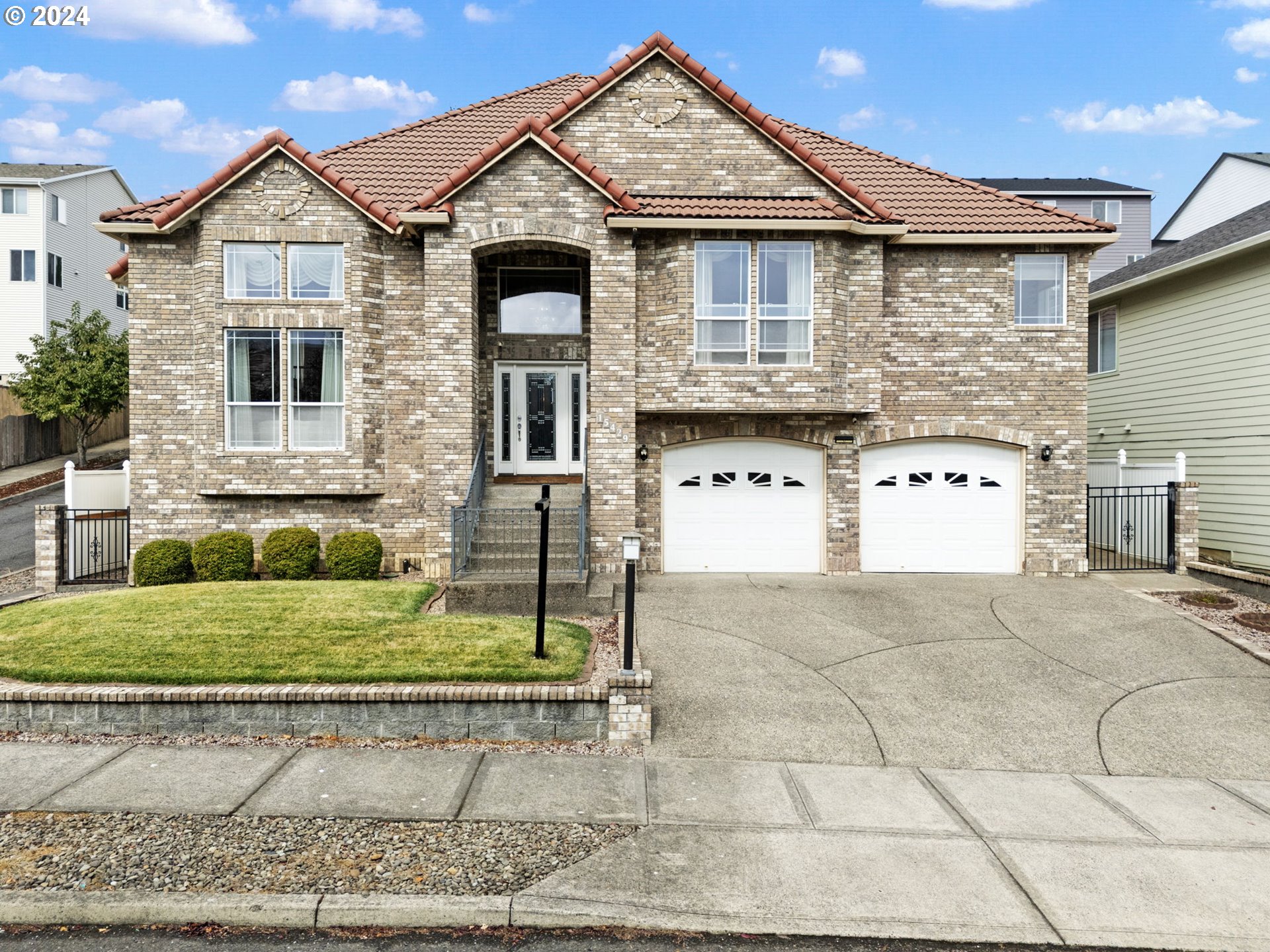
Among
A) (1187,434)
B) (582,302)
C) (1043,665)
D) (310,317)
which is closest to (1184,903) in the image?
(1043,665)

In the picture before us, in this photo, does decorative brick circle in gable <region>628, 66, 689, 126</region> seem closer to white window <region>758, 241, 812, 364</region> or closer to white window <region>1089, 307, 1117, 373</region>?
white window <region>758, 241, 812, 364</region>

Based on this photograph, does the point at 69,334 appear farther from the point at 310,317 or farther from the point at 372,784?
the point at 372,784

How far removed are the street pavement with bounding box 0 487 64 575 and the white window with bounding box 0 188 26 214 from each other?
14.3m

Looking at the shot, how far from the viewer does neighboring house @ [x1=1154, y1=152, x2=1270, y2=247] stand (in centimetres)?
2350

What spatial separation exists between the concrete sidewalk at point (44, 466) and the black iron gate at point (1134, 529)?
23.8 metres

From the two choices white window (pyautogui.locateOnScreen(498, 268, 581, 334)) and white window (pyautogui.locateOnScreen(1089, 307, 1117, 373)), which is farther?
white window (pyautogui.locateOnScreen(1089, 307, 1117, 373))

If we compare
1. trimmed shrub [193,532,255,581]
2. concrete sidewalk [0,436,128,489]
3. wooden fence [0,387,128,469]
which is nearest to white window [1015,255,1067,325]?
trimmed shrub [193,532,255,581]

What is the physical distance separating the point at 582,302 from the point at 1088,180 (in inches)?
1330

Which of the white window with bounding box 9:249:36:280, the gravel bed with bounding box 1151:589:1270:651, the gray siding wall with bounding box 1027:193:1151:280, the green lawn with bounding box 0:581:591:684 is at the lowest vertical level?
the gravel bed with bounding box 1151:589:1270:651

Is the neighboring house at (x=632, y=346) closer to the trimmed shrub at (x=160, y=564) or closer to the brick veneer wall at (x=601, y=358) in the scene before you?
the brick veneer wall at (x=601, y=358)

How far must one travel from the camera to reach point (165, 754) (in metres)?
5.86

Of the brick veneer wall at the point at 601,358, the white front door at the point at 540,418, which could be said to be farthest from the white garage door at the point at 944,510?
the white front door at the point at 540,418

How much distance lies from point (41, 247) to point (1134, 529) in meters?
35.8

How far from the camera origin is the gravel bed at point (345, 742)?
607cm
